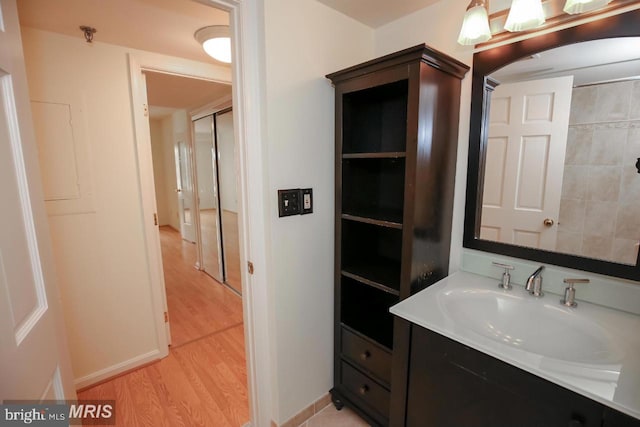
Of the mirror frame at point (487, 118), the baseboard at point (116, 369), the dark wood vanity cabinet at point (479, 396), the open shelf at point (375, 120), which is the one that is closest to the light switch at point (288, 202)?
the open shelf at point (375, 120)

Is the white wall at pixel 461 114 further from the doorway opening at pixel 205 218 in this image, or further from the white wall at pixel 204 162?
the white wall at pixel 204 162

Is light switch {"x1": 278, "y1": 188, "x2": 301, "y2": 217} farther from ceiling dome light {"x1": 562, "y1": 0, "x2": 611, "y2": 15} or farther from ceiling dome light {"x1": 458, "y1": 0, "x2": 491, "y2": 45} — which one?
ceiling dome light {"x1": 562, "y1": 0, "x2": 611, "y2": 15}

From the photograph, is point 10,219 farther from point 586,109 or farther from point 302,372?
point 586,109

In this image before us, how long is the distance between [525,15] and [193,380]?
2564 millimetres

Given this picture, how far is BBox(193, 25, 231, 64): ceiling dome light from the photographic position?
5.22 feet

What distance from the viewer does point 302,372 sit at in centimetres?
152

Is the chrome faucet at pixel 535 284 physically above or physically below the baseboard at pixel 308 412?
above

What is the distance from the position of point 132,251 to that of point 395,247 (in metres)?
1.73

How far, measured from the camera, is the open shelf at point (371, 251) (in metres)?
1.50

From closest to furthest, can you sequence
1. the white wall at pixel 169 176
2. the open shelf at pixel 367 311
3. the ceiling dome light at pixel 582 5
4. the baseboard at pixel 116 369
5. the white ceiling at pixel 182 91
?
the ceiling dome light at pixel 582 5, the open shelf at pixel 367 311, the baseboard at pixel 116 369, the white ceiling at pixel 182 91, the white wall at pixel 169 176

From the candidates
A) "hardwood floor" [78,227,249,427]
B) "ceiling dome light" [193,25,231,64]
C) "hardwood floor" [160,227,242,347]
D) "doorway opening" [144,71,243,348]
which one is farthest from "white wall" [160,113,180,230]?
"ceiling dome light" [193,25,231,64]

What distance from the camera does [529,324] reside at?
112cm

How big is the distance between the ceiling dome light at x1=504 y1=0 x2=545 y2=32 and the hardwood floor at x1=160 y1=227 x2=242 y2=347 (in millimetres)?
2711

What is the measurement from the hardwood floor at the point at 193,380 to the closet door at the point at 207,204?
0.73 m
